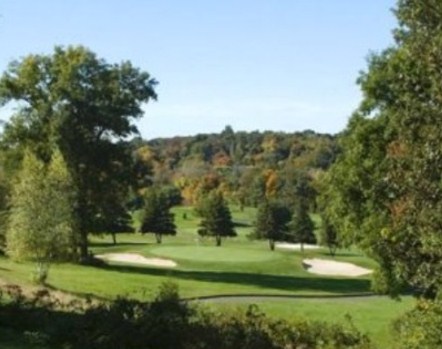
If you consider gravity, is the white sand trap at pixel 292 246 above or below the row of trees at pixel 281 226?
below

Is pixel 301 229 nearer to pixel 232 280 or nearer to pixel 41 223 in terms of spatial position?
pixel 232 280

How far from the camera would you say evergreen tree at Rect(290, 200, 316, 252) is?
92.6m

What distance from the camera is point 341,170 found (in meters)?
32.1

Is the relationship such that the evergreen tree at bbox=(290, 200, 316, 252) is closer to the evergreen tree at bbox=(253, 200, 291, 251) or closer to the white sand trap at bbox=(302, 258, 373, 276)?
the evergreen tree at bbox=(253, 200, 291, 251)

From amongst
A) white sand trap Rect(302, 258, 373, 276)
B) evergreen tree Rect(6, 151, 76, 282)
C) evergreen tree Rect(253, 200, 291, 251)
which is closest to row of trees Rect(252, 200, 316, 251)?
evergreen tree Rect(253, 200, 291, 251)

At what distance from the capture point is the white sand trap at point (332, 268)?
5811 cm

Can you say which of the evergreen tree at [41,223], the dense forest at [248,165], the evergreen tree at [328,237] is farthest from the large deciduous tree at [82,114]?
the dense forest at [248,165]

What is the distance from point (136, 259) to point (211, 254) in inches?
238

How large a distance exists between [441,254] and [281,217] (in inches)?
3224

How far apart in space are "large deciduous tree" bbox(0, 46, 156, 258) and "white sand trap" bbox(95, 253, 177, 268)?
6749mm

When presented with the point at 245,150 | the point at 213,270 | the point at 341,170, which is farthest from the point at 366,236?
the point at 245,150

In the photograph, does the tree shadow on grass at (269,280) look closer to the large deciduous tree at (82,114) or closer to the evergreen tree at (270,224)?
the large deciduous tree at (82,114)

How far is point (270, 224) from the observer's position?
9025cm

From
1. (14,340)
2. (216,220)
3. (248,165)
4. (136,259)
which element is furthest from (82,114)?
(248,165)
